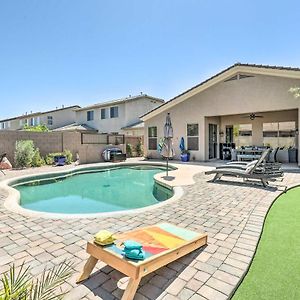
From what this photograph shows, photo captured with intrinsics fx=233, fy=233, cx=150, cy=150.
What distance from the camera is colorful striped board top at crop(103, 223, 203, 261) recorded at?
292 centimetres

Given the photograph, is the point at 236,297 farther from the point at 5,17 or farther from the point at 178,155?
the point at 178,155

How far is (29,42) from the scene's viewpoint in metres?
14.5

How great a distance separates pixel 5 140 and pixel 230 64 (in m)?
16.5

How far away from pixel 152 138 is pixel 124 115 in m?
9.20

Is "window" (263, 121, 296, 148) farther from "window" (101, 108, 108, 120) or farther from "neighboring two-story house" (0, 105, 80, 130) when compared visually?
"neighboring two-story house" (0, 105, 80, 130)

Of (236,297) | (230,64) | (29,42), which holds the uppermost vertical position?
(29,42)

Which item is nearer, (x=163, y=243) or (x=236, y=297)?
(x=236, y=297)

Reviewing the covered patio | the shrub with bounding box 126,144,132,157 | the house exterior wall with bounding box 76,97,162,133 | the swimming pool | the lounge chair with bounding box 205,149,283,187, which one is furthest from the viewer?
the house exterior wall with bounding box 76,97,162,133

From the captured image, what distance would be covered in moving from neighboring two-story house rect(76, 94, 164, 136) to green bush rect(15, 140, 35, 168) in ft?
43.3

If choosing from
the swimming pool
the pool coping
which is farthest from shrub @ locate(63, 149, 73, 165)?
the pool coping

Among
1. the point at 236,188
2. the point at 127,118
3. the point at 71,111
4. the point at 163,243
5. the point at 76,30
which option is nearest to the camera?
the point at 163,243

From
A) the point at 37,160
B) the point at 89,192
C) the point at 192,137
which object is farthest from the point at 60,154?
the point at 192,137

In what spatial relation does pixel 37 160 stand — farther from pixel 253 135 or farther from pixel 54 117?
pixel 54 117

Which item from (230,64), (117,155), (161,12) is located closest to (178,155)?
(117,155)
